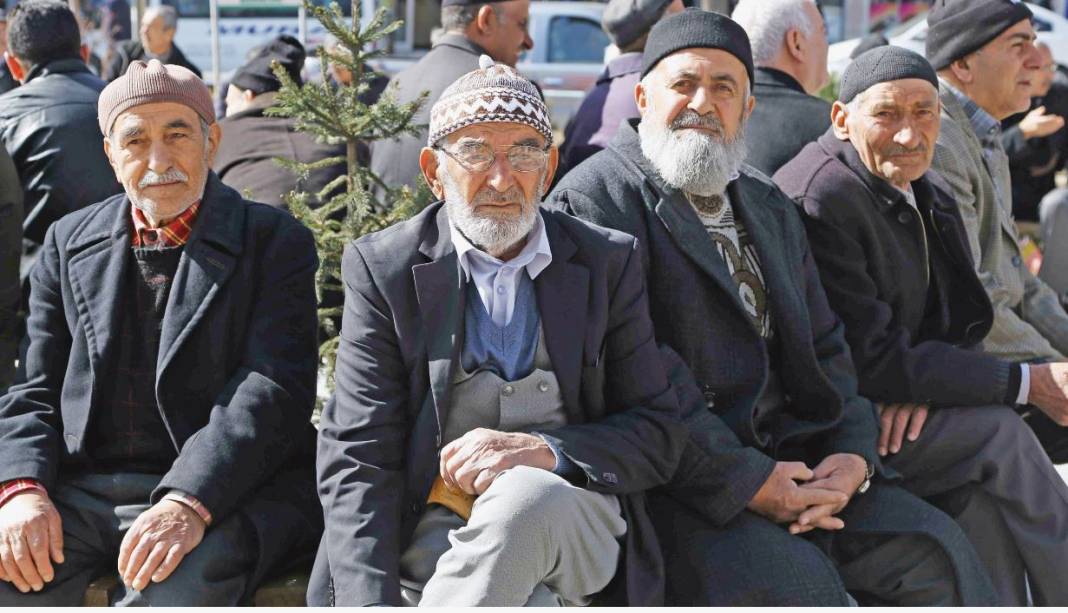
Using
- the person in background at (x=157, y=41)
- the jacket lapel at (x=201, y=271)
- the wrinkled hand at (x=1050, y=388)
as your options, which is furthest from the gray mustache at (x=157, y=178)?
the person in background at (x=157, y=41)

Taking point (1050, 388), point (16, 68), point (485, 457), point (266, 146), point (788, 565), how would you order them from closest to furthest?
point (485, 457) < point (788, 565) < point (1050, 388) < point (266, 146) < point (16, 68)

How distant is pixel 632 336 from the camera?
341cm

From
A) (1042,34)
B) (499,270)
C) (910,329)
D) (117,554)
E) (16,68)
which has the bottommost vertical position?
(1042,34)

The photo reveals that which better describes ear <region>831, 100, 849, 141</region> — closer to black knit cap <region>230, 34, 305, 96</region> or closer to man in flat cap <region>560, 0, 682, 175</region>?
man in flat cap <region>560, 0, 682, 175</region>

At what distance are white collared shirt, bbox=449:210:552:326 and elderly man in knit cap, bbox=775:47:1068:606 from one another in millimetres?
1289

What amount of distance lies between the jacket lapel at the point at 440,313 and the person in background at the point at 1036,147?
20.3ft

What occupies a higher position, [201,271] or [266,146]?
[201,271]

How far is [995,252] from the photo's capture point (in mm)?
4852

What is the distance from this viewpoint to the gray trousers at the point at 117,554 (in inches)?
127

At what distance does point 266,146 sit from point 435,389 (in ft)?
9.40

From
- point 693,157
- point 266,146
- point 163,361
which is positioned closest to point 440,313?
point 163,361

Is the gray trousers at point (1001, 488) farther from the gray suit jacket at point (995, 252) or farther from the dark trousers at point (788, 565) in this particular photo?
the gray suit jacket at point (995, 252)

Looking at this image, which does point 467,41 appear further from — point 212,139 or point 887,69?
point 212,139

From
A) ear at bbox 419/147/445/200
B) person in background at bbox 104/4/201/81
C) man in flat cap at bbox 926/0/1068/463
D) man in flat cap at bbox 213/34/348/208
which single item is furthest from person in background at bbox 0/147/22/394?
person in background at bbox 104/4/201/81
